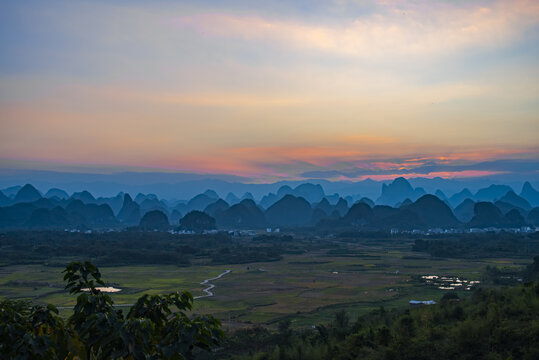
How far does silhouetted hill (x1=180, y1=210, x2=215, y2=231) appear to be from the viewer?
103562mm

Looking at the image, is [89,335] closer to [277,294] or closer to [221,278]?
[277,294]

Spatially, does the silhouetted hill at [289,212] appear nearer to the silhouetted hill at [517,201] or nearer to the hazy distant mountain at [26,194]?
the silhouetted hill at [517,201]

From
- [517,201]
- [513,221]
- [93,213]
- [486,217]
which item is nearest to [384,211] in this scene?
[486,217]

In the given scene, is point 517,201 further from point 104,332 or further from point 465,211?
point 104,332

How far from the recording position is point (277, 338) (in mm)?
18891

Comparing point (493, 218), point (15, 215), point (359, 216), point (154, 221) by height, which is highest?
point (493, 218)

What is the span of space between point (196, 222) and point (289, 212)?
5572 centimetres

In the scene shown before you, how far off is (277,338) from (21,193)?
657 ft

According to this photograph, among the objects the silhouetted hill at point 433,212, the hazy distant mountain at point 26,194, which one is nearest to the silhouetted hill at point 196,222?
the silhouetted hill at point 433,212

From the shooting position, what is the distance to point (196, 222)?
105m

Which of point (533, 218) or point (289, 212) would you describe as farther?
point (289, 212)

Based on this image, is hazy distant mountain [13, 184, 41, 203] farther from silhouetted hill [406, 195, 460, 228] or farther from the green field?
the green field

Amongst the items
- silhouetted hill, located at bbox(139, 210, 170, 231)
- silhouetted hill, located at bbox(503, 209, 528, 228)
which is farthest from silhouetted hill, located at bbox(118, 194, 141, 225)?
silhouetted hill, located at bbox(503, 209, 528, 228)

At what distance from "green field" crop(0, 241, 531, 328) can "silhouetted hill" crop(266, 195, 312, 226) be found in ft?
313
